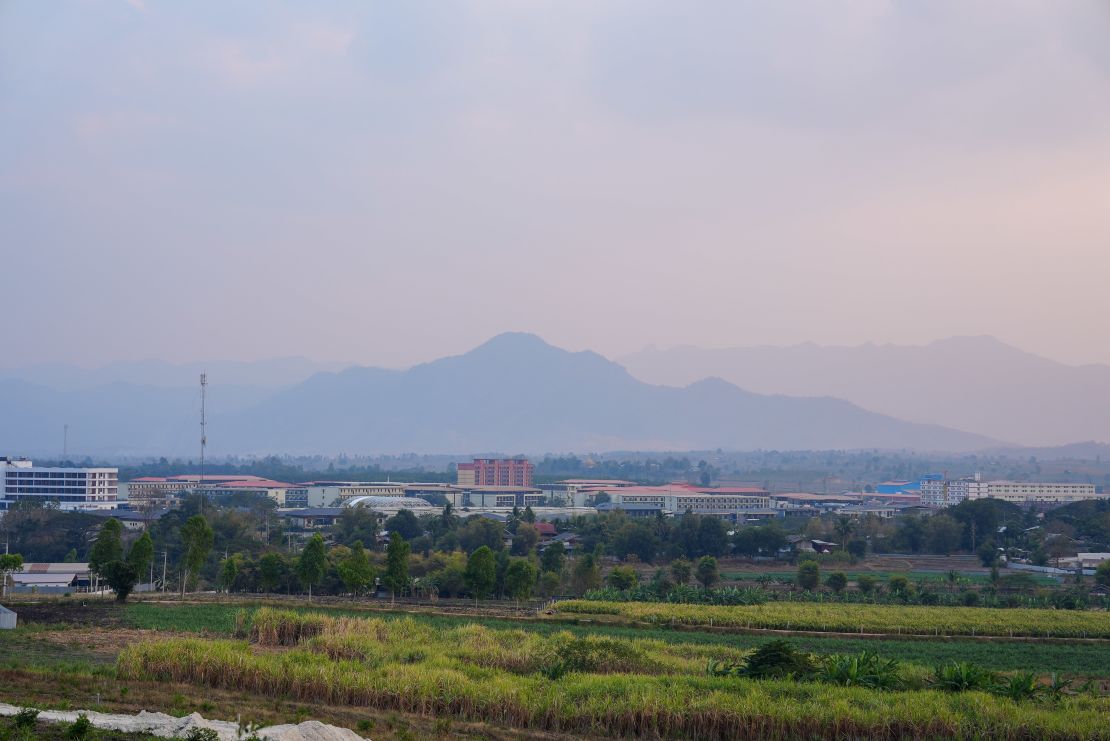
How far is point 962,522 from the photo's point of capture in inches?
2936

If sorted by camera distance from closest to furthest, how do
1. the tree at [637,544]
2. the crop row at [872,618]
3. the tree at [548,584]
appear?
1. the crop row at [872,618]
2. the tree at [548,584]
3. the tree at [637,544]

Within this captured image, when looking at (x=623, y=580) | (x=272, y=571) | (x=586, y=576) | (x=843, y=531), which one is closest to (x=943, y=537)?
(x=843, y=531)

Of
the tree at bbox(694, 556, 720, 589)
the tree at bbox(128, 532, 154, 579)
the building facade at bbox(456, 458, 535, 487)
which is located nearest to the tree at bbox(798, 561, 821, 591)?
the tree at bbox(694, 556, 720, 589)

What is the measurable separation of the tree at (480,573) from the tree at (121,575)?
12384 mm

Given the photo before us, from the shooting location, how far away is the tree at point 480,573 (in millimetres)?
43531

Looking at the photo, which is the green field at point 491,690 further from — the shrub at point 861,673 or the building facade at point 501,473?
the building facade at point 501,473

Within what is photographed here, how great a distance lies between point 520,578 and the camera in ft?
146

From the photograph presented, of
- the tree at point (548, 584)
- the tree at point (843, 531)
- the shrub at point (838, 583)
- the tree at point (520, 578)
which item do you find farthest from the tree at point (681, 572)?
the tree at point (843, 531)

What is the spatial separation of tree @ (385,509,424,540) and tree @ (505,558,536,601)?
28132 millimetres

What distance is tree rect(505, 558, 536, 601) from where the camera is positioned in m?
44.4

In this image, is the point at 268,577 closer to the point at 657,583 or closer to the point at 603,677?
the point at 657,583

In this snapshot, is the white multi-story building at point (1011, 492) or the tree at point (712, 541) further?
the white multi-story building at point (1011, 492)

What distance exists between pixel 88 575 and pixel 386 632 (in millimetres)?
28202

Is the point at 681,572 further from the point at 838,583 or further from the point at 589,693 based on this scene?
the point at 589,693
